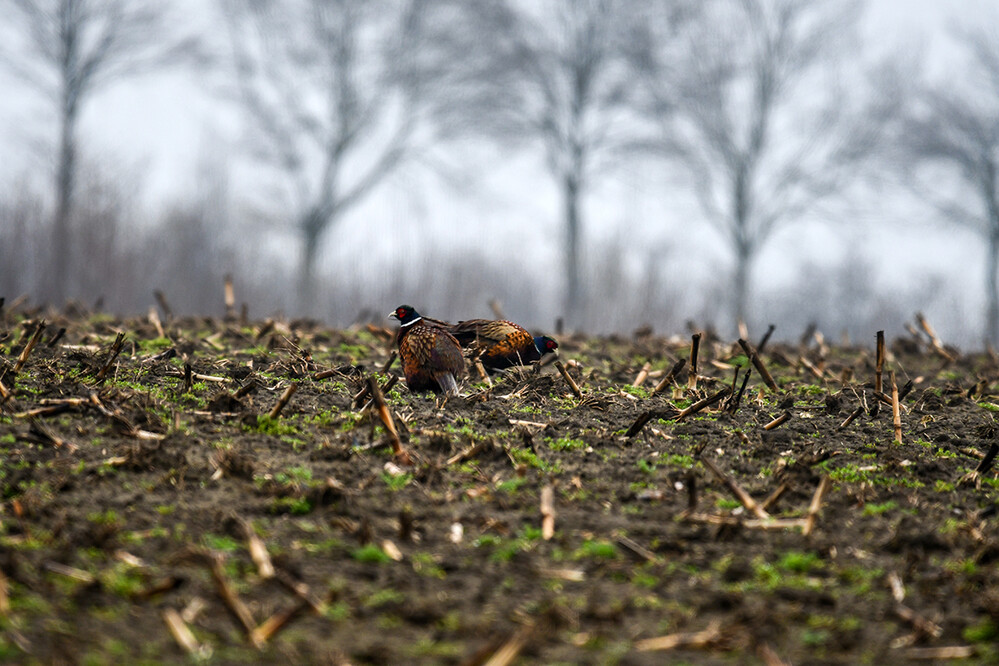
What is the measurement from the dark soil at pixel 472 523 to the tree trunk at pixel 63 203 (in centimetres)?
1594

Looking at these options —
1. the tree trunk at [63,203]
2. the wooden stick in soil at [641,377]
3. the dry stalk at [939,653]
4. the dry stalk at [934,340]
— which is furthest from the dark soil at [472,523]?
the tree trunk at [63,203]

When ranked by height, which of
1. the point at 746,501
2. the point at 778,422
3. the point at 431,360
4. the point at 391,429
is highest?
the point at 431,360

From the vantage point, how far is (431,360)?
661 centimetres

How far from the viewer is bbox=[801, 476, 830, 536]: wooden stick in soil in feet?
14.5

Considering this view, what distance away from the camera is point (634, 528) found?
443 cm

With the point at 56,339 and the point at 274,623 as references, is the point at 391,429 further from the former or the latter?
the point at 56,339

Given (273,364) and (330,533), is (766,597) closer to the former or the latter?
(330,533)

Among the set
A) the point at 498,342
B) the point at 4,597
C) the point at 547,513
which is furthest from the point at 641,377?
the point at 4,597

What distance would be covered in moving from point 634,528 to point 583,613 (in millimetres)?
881

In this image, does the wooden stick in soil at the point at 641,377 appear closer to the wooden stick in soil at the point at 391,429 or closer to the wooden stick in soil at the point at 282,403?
the wooden stick in soil at the point at 391,429

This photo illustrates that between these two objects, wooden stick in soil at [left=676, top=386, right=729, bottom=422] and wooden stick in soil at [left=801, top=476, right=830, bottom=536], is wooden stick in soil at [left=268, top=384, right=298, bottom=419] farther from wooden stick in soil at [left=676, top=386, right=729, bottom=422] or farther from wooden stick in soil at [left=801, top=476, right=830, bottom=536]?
wooden stick in soil at [left=801, top=476, right=830, bottom=536]

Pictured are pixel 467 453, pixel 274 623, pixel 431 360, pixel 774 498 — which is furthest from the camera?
pixel 431 360

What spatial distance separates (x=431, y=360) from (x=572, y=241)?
56.8 feet

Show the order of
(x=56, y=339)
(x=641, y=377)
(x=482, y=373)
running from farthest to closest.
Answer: (x=641, y=377) < (x=482, y=373) < (x=56, y=339)
